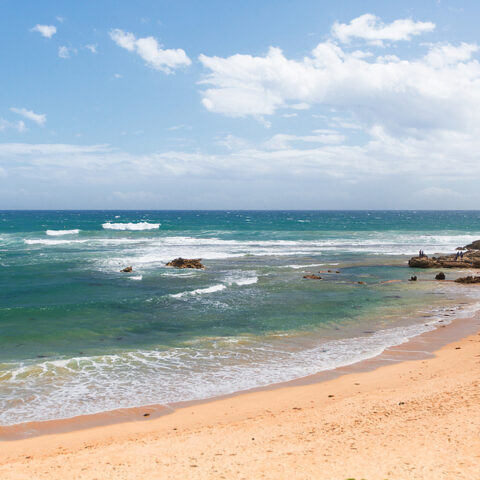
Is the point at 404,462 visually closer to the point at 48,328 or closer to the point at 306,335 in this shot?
the point at 306,335

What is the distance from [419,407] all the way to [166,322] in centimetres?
1033

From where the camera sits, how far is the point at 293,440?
299 inches

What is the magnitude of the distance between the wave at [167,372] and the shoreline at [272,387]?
0.70 ft

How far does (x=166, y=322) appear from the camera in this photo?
16.9 meters

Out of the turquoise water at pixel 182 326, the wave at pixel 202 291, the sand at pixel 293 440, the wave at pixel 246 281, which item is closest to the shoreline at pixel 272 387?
the sand at pixel 293 440

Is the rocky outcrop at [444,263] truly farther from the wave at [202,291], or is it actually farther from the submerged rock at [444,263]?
the wave at [202,291]

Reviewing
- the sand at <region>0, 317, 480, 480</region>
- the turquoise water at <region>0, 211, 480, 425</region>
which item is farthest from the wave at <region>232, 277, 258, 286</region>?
the sand at <region>0, 317, 480, 480</region>

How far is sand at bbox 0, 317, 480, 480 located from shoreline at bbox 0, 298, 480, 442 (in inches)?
7.3

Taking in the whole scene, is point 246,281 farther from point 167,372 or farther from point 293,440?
point 293,440

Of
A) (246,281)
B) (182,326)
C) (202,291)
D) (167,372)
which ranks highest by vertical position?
(246,281)

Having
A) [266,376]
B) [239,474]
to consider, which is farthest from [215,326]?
[239,474]

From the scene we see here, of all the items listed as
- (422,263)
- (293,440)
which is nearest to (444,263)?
(422,263)

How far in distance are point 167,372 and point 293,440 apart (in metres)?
5.00

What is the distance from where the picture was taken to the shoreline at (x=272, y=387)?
8648 mm
